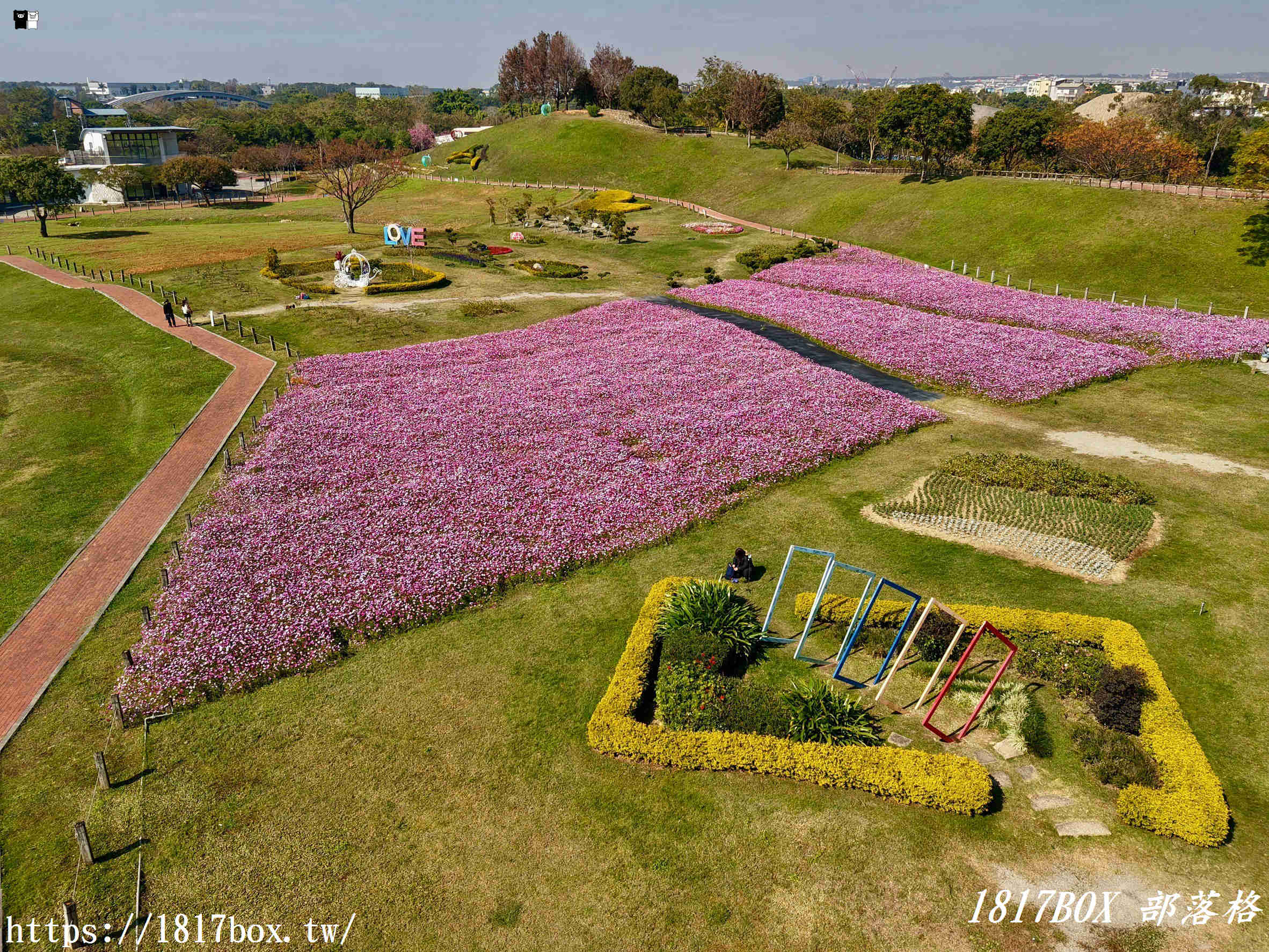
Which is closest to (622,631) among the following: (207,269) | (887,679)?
(887,679)

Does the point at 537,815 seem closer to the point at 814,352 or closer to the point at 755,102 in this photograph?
the point at 814,352

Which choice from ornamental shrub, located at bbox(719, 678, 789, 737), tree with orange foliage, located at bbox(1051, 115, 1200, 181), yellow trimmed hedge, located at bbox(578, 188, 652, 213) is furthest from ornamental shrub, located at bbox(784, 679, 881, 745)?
tree with orange foliage, located at bbox(1051, 115, 1200, 181)

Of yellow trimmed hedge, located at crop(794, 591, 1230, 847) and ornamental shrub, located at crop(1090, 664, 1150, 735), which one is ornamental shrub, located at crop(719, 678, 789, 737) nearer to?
yellow trimmed hedge, located at crop(794, 591, 1230, 847)

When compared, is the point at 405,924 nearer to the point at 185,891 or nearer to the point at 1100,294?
the point at 185,891

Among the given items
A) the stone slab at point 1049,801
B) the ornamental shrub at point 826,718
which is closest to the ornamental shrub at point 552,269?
the ornamental shrub at point 826,718

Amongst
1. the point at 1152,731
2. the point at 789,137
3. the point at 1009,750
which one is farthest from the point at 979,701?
the point at 789,137

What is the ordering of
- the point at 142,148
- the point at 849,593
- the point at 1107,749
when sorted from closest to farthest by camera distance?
1. the point at 1107,749
2. the point at 849,593
3. the point at 142,148

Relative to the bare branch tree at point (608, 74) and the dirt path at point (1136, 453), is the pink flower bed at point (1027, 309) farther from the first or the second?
the bare branch tree at point (608, 74)
